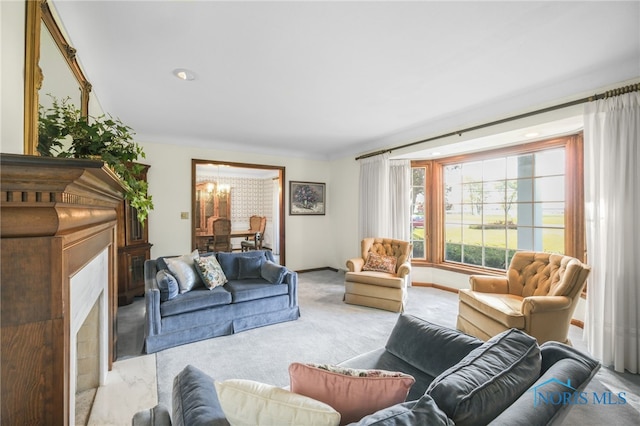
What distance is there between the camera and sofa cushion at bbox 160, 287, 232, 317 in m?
2.72

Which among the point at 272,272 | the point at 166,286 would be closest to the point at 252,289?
the point at 272,272

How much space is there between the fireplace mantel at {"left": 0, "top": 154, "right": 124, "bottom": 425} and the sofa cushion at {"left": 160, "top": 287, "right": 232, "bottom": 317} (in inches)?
76.3

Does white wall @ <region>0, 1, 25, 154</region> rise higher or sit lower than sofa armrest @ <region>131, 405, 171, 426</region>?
higher

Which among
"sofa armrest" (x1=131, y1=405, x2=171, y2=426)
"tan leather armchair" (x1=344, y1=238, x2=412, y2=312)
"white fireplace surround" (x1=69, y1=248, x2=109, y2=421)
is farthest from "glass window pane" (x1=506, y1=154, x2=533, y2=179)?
"white fireplace surround" (x1=69, y1=248, x2=109, y2=421)

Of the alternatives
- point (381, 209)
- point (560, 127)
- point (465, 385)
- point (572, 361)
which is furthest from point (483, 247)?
point (465, 385)

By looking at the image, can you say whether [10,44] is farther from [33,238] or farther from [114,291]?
[114,291]

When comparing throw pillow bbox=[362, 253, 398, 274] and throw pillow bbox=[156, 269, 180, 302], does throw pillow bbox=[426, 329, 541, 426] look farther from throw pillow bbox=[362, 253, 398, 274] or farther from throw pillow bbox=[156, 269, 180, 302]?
throw pillow bbox=[362, 253, 398, 274]

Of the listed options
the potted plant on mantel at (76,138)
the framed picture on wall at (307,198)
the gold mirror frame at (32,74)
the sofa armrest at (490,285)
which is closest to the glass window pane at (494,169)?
the sofa armrest at (490,285)

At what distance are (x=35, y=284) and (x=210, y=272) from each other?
2451 mm

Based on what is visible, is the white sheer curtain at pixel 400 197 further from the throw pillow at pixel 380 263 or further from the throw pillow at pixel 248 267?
the throw pillow at pixel 248 267

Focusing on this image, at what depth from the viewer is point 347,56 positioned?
225cm

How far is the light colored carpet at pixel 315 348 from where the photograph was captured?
202 centimetres

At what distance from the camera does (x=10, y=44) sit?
1.11 m

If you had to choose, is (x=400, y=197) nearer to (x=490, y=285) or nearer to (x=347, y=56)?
(x=490, y=285)
